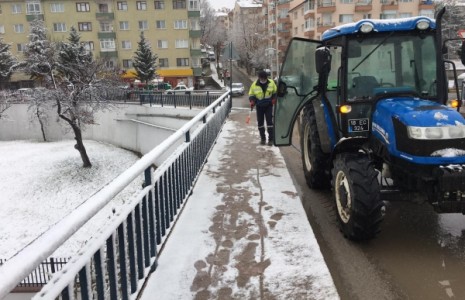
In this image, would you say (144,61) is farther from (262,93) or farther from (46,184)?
(262,93)

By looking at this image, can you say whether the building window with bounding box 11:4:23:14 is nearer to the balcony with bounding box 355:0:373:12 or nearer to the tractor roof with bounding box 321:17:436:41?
the balcony with bounding box 355:0:373:12

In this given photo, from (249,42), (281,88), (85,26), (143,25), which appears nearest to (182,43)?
(143,25)

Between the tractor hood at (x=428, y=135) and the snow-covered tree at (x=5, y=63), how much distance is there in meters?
50.7

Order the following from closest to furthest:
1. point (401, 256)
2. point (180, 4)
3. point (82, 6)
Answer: point (401, 256), point (180, 4), point (82, 6)

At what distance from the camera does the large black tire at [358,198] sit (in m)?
3.79

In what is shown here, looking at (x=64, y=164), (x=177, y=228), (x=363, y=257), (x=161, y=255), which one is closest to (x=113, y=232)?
(x=161, y=255)

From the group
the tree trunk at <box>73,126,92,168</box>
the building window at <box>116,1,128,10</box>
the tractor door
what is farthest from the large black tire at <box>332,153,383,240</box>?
the building window at <box>116,1,128,10</box>

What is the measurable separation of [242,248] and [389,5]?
52.3 m

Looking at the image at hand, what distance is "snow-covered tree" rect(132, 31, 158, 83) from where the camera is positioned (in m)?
45.0

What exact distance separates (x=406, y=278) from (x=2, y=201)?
24.1 meters

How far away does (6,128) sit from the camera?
3953 centimetres

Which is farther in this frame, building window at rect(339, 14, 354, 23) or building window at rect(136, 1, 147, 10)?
building window at rect(136, 1, 147, 10)

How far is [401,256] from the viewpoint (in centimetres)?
387

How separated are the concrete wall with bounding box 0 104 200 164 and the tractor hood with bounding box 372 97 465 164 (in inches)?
681
